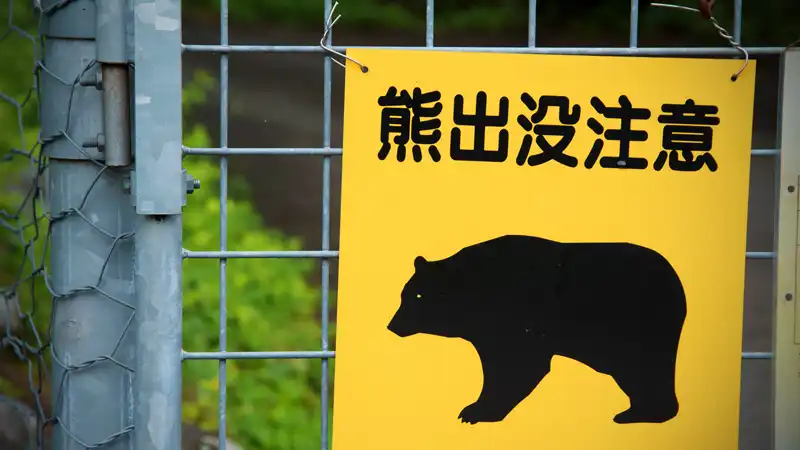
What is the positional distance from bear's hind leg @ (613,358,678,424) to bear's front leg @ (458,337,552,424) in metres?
0.10

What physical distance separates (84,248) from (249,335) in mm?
1524

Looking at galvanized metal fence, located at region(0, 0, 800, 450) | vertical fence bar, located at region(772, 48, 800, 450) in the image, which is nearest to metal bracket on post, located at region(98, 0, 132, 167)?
galvanized metal fence, located at region(0, 0, 800, 450)

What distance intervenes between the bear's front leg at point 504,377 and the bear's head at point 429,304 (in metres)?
0.05

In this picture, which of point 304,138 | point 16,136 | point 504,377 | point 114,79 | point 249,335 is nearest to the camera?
point 114,79

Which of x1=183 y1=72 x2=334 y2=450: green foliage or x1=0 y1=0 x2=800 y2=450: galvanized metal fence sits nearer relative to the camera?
x1=0 y1=0 x2=800 y2=450: galvanized metal fence

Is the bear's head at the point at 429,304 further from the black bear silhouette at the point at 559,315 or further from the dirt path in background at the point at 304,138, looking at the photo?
the dirt path in background at the point at 304,138

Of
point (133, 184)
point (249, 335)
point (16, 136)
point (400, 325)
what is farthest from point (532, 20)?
point (16, 136)

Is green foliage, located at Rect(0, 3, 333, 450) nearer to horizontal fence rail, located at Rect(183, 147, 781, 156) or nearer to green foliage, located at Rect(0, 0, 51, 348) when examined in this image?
green foliage, located at Rect(0, 0, 51, 348)

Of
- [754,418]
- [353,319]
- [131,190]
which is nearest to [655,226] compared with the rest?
[353,319]

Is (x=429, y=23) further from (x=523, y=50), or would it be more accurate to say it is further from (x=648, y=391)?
(x=648, y=391)

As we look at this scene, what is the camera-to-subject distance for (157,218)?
99 cm

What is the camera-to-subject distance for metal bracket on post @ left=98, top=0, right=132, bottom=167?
95 cm

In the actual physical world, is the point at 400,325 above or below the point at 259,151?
below

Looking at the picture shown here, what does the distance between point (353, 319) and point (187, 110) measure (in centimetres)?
230
